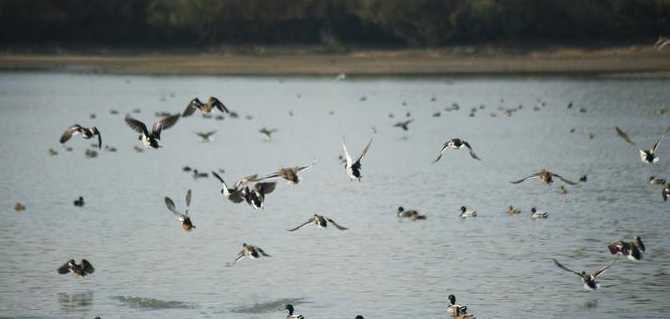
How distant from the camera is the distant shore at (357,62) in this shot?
84.1 meters

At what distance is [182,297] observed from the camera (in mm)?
20422

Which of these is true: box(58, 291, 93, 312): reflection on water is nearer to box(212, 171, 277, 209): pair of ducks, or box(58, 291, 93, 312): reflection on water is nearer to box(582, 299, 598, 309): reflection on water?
box(212, 171, 277, 209): pair of ducks

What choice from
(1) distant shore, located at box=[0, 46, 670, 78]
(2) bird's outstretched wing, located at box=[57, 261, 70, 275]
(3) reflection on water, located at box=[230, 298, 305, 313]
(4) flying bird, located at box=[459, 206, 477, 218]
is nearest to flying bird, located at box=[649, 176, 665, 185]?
(4) flying bird, located at box=[459, 206, 477, 218]

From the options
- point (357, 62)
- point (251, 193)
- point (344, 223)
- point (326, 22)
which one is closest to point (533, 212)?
point (344, 223)

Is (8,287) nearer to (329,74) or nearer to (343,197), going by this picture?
(343,197)

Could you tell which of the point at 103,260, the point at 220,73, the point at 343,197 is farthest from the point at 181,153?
the point at 220,73

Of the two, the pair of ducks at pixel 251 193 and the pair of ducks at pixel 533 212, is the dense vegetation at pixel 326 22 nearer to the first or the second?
the pair of ducks at pixel 533 212

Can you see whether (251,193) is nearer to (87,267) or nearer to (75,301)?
(75,301)

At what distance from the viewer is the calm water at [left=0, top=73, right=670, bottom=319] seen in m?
20.1

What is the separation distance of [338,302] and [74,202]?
40.9ft

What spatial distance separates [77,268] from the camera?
21359 millimetres

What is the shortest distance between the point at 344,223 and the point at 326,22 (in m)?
78.0

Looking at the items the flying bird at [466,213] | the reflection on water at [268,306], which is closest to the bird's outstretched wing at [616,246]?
the reflection on water at [268,306]

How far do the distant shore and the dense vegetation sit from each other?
2.59 metres
